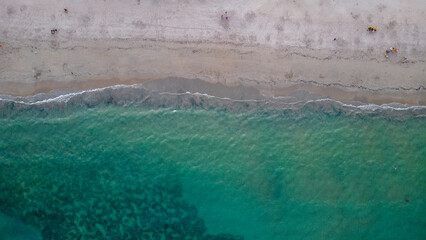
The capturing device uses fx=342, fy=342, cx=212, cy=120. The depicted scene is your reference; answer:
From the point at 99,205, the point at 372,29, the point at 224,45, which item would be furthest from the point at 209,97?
the point at 372,29

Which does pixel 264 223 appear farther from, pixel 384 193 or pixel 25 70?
pixel 25 70

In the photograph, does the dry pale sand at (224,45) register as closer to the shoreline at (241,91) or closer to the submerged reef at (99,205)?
the shoreline at (241,91)

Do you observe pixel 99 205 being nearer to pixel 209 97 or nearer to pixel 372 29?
pixel 209 97

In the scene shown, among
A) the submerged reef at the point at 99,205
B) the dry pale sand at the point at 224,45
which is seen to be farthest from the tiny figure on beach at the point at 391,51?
the submerged reef at the point at 99,205

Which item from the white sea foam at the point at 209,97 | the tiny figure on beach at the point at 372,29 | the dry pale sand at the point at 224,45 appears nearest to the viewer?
the dry pale sand at the point at 224,45

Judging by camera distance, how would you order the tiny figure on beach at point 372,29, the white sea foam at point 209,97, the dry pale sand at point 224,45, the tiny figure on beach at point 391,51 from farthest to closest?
the tiny figure on beach at point 391,51 < the tiny figure on beach at point 372,29 < the white sea foam at point 209,97 < the dry pale sand at point 224,45

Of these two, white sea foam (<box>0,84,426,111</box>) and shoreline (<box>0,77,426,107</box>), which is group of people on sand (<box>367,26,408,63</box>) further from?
white sea foam (<box>0,84,426,111</box>)
